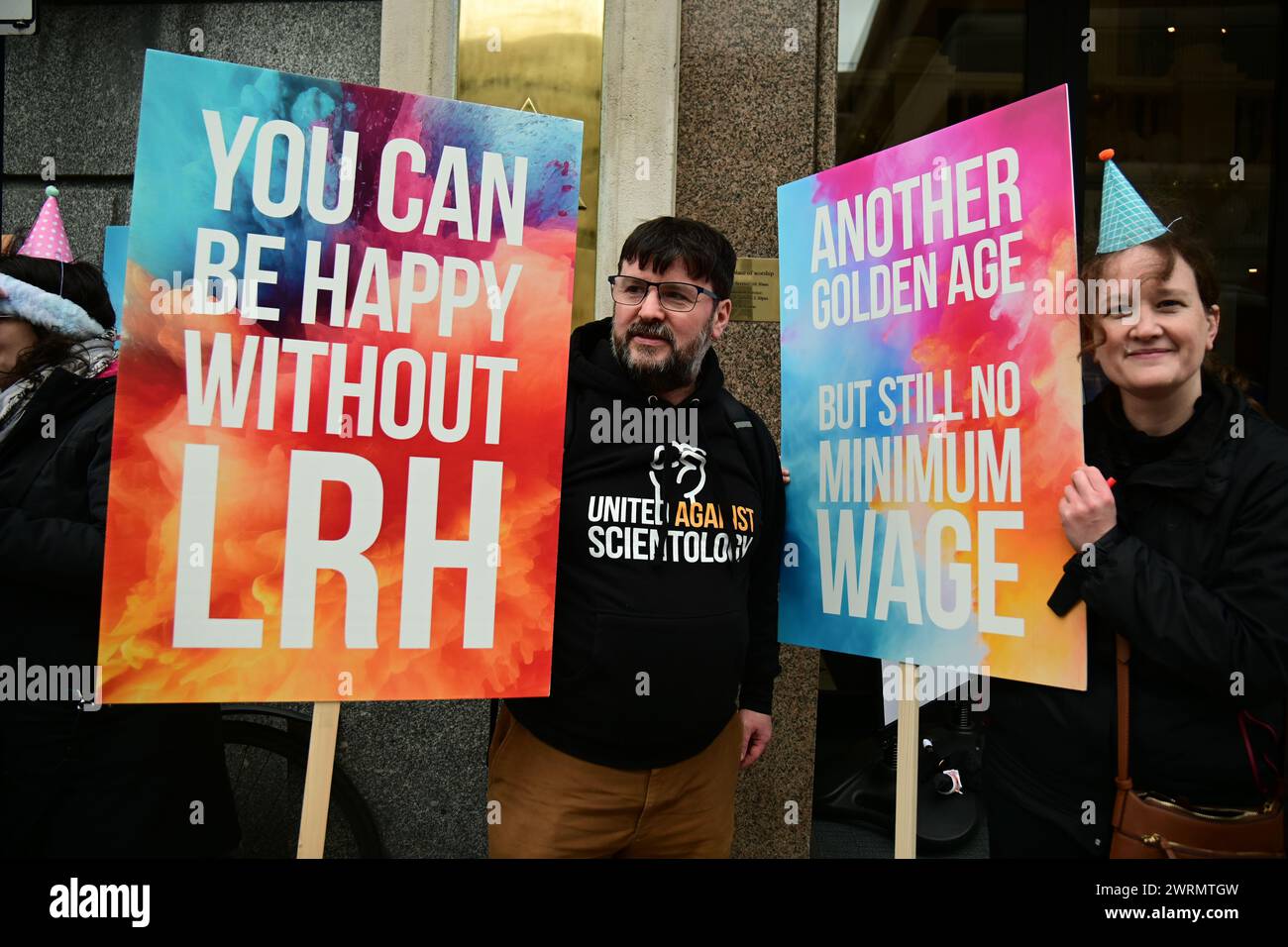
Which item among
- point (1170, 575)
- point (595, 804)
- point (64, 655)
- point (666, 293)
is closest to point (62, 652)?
point (64, 655)

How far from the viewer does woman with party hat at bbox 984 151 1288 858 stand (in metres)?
1.68

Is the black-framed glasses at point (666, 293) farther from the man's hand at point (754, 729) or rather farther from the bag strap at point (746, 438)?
the man's hand at point (754, 729)

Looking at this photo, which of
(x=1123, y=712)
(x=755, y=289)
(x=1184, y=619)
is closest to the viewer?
(x=1184, y=619)

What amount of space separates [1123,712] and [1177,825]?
0.77 ft

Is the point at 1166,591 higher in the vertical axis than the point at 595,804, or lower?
higher

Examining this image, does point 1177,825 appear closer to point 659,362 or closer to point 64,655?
point 659,362

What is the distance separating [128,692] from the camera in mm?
1685

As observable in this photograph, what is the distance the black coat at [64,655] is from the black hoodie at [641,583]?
3.14 feet

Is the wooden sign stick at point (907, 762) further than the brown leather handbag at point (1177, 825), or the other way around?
the wooden sign stick at point (907, 762)

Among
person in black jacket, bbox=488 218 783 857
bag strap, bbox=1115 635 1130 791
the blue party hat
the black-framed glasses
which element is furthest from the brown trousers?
the blue party hat

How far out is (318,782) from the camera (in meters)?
1.85

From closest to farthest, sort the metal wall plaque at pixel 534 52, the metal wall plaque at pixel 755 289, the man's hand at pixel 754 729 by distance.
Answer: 1. the man's hand at pixel 754 729
2. the metal wall plaque at pixel 534 52
3. the metal wall plaque at pixel 755 289

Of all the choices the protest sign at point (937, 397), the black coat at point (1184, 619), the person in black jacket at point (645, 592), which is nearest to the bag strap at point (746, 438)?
the person in black jacket at point (645, 592)

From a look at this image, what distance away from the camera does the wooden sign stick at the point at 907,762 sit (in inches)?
81.7
